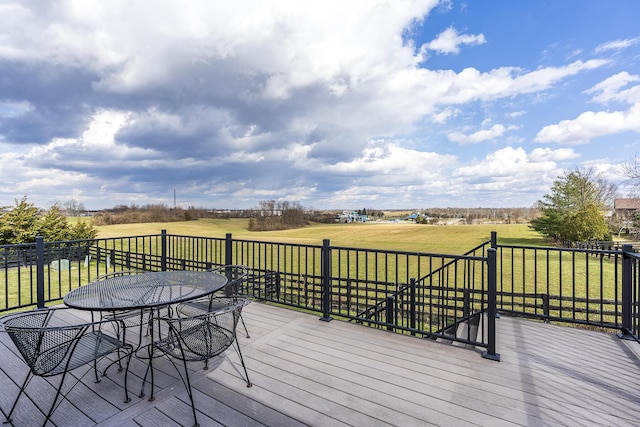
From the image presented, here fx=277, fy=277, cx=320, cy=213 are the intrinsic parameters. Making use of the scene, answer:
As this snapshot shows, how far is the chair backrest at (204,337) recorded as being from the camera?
186 centimetres

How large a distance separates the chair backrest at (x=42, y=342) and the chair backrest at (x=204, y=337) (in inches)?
20.5

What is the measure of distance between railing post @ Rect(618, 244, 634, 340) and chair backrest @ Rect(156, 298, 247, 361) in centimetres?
390

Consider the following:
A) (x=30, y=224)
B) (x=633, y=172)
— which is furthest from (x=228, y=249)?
(x=633, y=172)

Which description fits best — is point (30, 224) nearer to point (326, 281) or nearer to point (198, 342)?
point (326, 281)

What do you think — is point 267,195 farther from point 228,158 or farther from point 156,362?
point 156,362

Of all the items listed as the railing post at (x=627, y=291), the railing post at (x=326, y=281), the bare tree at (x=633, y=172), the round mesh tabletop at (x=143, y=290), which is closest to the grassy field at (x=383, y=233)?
the bare tree at (x=633, y=172)

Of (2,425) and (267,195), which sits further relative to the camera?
(267,195)

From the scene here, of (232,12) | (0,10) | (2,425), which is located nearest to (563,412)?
(2,425)

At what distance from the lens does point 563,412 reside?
186cm

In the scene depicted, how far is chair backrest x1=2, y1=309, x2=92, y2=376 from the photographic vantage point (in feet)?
5.30

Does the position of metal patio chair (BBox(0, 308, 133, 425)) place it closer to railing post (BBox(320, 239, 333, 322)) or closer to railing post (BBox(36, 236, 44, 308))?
railing post (BBox(320, 239, 333, 322))

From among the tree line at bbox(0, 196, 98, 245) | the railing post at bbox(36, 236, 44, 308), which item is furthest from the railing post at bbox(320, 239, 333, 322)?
the tree line at bbox(0, 196, 98, 245)

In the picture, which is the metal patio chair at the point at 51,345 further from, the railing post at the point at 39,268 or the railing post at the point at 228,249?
the railing post at the point at 39,268

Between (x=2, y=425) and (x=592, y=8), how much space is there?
16512mm
